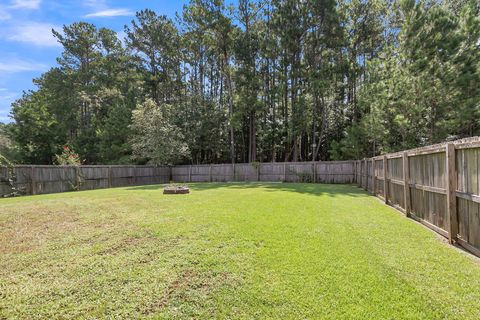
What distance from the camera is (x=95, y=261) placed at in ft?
11.1

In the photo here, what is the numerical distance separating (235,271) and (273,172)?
601 inches

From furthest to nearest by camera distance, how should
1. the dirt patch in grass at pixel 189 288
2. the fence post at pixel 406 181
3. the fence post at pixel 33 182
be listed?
the fence post at pixel 33 182 → the fence post at pixel 406 181 → the dirt patch in grass at pixel 189 288

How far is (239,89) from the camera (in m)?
22.2

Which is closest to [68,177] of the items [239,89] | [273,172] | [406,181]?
[273,172]

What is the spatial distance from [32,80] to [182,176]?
25.0 m

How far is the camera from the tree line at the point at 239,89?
1455 centimetres

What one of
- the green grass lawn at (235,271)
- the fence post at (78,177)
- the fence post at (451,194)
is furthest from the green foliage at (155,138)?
the fence post at (451,194)

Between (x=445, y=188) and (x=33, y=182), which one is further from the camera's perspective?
(x=33, y=182)

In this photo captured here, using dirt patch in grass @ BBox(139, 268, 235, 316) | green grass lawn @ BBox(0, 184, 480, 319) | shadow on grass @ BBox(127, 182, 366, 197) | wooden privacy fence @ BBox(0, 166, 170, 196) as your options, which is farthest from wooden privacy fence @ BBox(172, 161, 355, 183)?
dirt patch in grass @ BBox(139, 268, 235, 316)

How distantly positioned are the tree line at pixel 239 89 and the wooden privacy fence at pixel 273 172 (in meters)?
1.92

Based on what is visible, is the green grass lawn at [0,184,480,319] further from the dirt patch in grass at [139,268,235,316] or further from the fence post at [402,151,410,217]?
the fence post at [402,151,410,217]

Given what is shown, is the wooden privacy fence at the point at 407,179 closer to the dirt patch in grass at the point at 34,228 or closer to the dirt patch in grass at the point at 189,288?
the dirt patch in grass at the point at 189,288

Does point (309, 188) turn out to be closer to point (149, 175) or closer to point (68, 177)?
point (149, 175)

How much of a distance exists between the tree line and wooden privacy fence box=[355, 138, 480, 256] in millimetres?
8058
